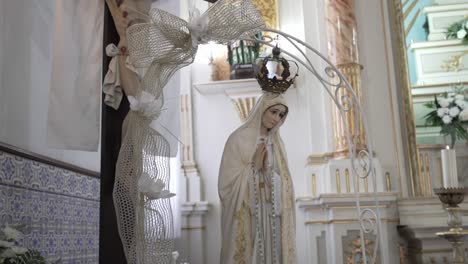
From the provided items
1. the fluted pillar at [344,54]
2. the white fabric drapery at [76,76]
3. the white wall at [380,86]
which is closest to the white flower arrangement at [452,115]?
the white wall at [380,86]

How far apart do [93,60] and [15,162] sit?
0.59 meters

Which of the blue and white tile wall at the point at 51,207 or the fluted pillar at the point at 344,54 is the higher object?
the fluted pillar at the point at 344,54

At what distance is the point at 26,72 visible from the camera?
258 centimetres

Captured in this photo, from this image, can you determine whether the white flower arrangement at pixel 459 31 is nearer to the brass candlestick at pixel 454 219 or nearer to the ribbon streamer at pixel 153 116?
the brass candlestick at pixel 454 219

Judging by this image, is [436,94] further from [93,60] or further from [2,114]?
[2,114]

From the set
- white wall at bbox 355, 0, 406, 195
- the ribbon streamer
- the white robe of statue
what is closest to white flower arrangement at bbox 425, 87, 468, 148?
white wall at bbox 355, 0, 406, 195

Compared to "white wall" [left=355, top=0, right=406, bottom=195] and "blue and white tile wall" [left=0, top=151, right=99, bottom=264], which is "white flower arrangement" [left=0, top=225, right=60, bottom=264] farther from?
"white wall" [left=355, top=0, right=406, bottom=195]

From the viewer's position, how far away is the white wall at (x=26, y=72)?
7.85ft

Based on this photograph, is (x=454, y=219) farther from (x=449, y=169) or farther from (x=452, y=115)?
(x=452, y=115)

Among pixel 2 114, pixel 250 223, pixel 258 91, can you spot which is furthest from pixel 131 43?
pixel 258 91

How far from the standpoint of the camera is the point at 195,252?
4336 millimetres

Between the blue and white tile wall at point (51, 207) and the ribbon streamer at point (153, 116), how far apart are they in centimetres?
62

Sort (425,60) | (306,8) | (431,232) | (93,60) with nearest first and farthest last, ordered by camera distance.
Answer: (93,60) → (431,232) → (306,8) → (425,60)

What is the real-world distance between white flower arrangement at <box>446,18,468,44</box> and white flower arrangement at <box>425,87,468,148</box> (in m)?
0.59
